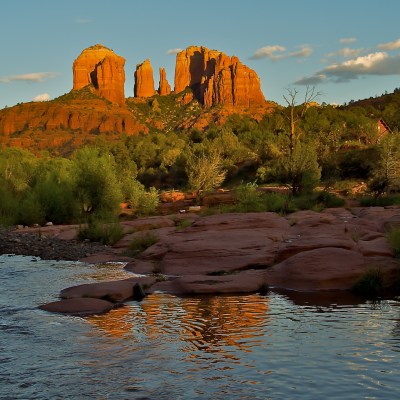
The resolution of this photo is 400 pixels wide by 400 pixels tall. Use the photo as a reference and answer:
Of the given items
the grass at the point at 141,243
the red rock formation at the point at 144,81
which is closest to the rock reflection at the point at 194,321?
the grass at the point at 141,243

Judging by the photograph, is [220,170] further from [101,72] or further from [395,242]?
[101,72]

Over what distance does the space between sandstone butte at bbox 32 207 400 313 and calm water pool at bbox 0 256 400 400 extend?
86 cm

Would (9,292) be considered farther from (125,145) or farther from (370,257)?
(125,145)

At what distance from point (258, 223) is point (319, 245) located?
15.1ft

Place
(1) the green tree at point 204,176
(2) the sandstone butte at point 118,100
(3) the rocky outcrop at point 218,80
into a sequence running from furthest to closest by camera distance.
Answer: (3) the rocky outcrop at point 218,80 < (2) the sandstone butte at point 118,100 < (1) the green tree at point 204,176

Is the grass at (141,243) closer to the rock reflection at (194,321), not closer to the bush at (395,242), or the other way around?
the rock reflection at (194,321)

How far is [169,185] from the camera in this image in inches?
2147

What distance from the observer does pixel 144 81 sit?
544 feet

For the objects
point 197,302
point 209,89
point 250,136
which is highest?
point 209,89

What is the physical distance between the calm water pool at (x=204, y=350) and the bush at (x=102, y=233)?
10386mm

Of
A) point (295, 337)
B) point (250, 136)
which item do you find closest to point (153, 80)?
point (250, 136)

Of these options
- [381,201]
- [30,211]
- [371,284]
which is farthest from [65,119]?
[371,284]

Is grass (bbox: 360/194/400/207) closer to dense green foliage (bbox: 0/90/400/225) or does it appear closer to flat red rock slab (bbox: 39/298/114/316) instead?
dense green foliage (bbox: 0/90/400/225)

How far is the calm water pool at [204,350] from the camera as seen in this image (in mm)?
6215
